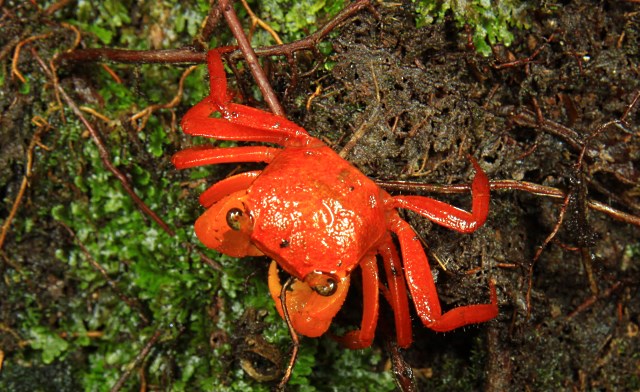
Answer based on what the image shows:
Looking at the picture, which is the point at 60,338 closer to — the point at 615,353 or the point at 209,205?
the point at 209,205

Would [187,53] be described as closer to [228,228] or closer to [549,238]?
[228,228]

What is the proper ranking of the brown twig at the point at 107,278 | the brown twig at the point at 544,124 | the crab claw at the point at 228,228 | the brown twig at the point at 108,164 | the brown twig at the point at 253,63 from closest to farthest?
the crab claw at the point at 228,228, the brown twig at the point at 253,63, the brown twig at the point at 544,124, the brown twig at the point at 108,164, the brown twig at the point at 107,278

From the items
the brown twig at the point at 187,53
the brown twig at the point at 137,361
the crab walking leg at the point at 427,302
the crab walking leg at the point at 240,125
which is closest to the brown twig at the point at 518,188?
the crab walking leg at the point at 427,302

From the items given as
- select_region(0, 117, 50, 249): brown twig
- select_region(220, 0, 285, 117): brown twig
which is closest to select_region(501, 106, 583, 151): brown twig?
select_region(220, 0, 285, 117): brown twig

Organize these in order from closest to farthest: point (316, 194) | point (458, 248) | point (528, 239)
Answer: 1. point (316, 194)
2. point (458, 248)
3. point (528, 239)

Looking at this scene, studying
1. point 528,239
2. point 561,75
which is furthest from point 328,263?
point 561,75

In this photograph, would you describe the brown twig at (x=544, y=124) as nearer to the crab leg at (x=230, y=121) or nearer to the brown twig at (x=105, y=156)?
the crab leg at (x=230, y=121)
